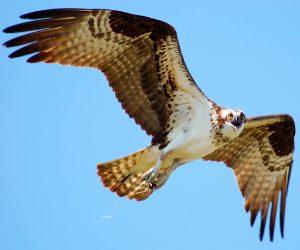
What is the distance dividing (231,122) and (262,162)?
2.24m

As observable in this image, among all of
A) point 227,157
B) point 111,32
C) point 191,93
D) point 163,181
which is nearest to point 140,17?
point 111,32

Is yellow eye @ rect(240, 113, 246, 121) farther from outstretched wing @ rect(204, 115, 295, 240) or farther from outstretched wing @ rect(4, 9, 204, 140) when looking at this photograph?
outstretched wing @ rect(204, 115, 295, 240)

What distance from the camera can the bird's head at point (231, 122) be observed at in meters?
11.0

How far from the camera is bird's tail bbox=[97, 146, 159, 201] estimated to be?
36.8 ft

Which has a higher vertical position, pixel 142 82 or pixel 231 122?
pixel 142 82

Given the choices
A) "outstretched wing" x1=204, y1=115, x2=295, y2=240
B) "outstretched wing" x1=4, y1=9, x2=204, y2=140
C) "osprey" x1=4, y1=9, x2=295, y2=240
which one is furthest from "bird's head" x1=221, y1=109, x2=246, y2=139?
"outstretched wing" x1=204, y1=115, x2=295, y2=240

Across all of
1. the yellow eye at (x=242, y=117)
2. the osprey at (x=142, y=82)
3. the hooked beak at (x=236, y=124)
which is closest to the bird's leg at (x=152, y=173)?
the osprey at (x=142, y=82)

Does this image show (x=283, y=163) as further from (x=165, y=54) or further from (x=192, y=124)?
(x=165, y=54)

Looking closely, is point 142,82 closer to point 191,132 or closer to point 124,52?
point 124,52

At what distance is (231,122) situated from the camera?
10992 mm

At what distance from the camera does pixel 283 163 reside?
1289 cm

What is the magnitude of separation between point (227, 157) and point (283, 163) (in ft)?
3.12

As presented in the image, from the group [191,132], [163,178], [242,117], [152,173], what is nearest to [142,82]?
[191,132]

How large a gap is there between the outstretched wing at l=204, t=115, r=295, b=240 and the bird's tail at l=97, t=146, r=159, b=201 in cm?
164
